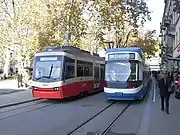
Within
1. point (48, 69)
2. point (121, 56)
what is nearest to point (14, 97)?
point (48, 69)

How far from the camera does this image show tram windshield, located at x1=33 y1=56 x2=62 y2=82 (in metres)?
22.6

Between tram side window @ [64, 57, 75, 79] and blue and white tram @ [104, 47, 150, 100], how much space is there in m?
2.37

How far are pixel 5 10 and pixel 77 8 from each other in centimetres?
1233

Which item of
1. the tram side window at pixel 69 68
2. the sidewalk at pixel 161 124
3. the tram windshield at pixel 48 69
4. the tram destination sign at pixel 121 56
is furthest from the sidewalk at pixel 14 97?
the sidewalk at pixel 161 124

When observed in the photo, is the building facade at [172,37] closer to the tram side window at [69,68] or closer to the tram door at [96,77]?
the tram door at [96,77]

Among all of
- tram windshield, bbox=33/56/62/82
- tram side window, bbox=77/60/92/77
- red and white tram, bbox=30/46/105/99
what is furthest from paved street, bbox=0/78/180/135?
tram side window, bbox=77/60/92/77

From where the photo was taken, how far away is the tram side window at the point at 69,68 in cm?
2297

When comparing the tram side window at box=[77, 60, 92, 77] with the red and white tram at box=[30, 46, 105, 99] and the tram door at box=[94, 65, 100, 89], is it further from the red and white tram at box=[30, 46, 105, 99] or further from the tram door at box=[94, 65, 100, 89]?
the tram door at box=[94, 65, 100, 89]

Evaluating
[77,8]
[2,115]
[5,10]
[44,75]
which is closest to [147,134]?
[2,115]

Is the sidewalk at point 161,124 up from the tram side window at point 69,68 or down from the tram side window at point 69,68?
down

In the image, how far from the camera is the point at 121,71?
22.3 m

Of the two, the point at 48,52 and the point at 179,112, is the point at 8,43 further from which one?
the point at 179,112

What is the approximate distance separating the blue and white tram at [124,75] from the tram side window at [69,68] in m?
2.37

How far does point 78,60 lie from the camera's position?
2550cm
